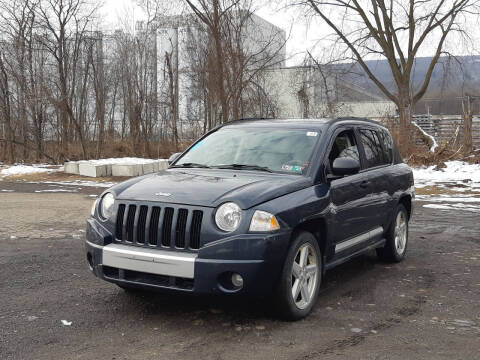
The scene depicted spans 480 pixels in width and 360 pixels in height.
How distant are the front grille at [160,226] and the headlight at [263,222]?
0.42 m

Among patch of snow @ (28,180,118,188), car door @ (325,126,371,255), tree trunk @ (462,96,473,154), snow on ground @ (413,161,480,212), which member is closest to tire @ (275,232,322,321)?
car door @ (325,126,371,255)

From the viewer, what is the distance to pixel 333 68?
28984 millimetres

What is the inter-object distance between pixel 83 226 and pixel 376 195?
553cm

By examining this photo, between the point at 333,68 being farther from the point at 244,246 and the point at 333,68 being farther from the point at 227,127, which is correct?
the point at 244,246

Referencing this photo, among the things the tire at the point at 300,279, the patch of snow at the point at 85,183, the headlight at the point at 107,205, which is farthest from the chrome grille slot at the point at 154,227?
the patch of snow at the point at 85,183

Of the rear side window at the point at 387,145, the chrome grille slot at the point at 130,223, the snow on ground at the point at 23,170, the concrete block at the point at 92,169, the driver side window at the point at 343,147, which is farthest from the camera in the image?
the snow on ground at the point at 23,170

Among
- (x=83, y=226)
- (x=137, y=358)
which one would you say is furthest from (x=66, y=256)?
(x=137, y=358)

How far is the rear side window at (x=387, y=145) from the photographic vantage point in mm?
7324

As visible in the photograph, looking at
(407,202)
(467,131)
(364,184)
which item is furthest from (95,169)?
(364,184)

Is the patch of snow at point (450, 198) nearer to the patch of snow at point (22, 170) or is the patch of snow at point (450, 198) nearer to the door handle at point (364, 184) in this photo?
the door handle at point (364, 184)

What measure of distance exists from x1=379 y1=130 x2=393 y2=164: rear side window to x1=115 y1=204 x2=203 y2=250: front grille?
348 centimetres

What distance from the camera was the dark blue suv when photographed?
453cm

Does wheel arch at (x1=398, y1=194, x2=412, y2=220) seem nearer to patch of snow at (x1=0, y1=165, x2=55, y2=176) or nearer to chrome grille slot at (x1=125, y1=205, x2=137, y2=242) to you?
chrome grille slot at (x1=125, y1=205, x2=137, y2=242)

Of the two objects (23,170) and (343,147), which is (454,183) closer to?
(343,147)
